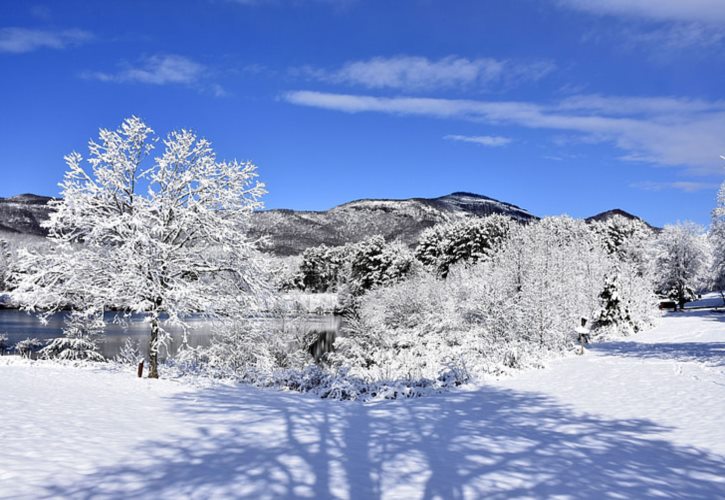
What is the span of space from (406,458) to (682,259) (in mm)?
66103

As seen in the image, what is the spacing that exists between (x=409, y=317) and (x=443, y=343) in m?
8.66

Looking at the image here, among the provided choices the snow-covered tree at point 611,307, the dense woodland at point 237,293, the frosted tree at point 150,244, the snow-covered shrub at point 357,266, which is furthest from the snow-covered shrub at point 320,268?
the frosted tree at point 150,244

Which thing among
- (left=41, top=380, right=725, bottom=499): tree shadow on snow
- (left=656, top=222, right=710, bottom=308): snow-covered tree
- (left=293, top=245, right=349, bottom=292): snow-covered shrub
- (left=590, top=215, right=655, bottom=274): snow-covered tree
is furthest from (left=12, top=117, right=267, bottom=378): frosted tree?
(left=293, top=245, right=349, bottom=292): snow-covered shrub

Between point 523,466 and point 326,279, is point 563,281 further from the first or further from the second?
point 326,279

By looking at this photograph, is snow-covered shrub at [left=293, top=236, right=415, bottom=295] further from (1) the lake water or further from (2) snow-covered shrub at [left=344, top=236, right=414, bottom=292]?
(1) the lake water

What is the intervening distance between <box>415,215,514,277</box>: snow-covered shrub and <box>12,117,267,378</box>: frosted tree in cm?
4942

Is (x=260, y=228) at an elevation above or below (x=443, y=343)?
above

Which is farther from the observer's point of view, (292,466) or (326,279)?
(326,279)

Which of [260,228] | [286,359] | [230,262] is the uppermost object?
[260,228]

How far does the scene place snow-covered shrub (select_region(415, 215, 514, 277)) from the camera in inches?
2685

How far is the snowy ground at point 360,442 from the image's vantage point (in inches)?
242

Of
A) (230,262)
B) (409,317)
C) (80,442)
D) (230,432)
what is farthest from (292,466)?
(409,317)

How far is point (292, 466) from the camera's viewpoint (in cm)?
680

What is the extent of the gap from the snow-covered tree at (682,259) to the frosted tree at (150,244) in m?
61.4
